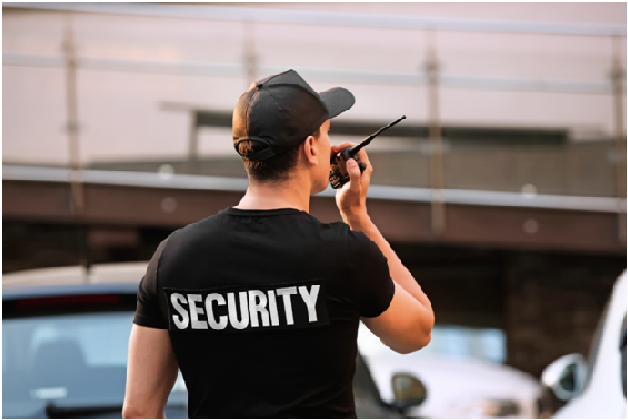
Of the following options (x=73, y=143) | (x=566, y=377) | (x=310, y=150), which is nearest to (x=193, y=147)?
(x=73, y=143)

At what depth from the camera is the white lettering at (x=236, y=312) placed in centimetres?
145

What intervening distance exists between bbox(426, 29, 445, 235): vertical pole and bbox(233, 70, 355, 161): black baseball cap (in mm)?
6533

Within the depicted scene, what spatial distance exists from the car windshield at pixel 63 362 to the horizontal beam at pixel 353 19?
20.6 ft

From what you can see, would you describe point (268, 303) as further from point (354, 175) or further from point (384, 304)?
point (354, 175)

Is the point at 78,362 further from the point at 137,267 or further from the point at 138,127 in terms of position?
the point at 138,127

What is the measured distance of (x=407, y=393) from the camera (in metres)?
3.36

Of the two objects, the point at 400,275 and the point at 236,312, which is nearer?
the point at 236,312

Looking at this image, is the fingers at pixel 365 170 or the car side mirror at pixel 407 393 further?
the car side mirror at pixel 407 393

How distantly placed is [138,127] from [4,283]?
5.23 meters

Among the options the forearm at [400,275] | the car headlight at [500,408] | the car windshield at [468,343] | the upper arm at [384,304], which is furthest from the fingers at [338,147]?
the car windshield at [468,343]

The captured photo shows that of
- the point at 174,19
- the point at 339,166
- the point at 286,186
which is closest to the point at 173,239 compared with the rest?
the point at 286,186

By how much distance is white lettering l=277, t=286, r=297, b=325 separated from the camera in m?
1.44

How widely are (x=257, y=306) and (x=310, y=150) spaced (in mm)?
341

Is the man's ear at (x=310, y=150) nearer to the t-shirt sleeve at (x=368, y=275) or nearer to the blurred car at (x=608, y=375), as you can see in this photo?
the t-shirt sleeve at (x=368, y=275)
